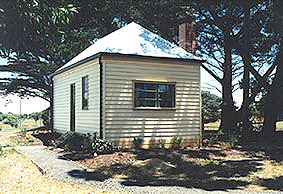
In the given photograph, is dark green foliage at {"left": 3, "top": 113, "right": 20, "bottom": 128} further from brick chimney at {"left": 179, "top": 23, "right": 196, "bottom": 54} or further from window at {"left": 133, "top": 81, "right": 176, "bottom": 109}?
window at {"left": 133, "top": 81, "right": 176, "bottom": 109}

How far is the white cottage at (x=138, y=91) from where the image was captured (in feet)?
41.1

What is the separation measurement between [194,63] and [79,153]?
20.5ft

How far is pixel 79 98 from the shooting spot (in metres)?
15.1

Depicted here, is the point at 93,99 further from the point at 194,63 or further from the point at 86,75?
the point at 194,63

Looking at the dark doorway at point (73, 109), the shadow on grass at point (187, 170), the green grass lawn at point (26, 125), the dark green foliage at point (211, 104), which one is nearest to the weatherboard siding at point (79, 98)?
the dark doorway at point (73, 109)

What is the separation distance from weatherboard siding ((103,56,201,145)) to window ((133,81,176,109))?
21 centimetres

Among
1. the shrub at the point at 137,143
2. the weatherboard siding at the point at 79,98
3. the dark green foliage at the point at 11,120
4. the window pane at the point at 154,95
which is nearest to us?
the shrub at the point at 137,143

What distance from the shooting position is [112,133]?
12.5 meters

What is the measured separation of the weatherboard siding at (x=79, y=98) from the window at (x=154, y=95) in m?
1.63

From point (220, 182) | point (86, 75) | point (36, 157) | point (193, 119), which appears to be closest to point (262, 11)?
point (193, 119)

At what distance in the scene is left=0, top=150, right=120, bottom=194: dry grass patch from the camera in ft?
23.9

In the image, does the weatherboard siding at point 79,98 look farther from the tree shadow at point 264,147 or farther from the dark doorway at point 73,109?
the tree shadow at point 264,147

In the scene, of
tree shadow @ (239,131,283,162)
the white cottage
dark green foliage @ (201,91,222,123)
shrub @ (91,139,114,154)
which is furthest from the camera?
dark green foliage @ (201,91,222,123)

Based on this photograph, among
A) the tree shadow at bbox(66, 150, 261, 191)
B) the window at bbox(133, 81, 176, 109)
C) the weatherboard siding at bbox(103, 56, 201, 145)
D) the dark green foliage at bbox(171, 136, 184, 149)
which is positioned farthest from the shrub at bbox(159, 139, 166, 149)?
the window at bbox(133, 81, 176, 109)
